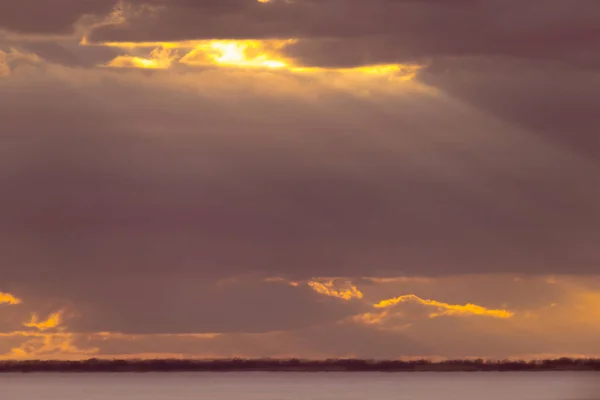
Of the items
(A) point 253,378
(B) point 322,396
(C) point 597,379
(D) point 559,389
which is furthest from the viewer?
(A) point 253,378

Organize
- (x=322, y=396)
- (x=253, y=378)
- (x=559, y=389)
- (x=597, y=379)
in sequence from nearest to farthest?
(x=597, y=379) < (x=322, y=396) < (x=559, y=389) < (x=253, y=378)

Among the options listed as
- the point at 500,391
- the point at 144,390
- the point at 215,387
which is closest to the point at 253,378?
the point at 215,387

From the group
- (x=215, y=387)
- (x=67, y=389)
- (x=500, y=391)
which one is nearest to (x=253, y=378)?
(x=215, y=387)

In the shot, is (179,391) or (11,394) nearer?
(179,391)

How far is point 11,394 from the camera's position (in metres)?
76.8

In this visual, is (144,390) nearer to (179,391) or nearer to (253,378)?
(179,391)

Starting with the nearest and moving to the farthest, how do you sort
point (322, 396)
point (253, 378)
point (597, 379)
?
point (597, 379) < point (322, 396) < point (253, 378)

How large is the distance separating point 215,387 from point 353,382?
12338mm

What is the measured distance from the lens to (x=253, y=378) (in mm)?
74562

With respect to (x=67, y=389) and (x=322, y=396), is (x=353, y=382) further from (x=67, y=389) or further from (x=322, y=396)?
(x=67, y=389)

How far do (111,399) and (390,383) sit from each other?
2484 centimetres

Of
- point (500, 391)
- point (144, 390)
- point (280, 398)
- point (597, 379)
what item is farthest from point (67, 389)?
point (597, 379)

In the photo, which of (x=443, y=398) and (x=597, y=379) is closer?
(x=597, y=379)

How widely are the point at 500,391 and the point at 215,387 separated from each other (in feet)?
78.0
